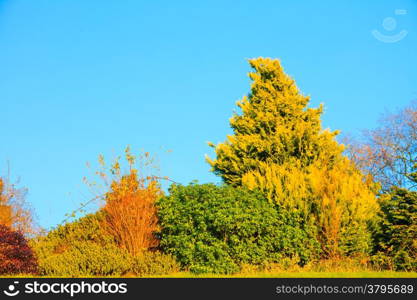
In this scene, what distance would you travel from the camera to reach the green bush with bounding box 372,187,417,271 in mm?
14328

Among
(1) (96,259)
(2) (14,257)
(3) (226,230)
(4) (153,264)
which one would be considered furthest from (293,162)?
(2) (14,257)

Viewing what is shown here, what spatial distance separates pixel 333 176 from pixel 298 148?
2.87m

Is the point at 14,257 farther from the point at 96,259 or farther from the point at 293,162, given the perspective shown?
the point at 293,162

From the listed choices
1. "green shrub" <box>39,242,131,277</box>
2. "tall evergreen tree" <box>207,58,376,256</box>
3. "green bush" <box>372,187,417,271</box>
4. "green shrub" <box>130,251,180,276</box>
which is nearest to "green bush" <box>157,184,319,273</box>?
"green shrub" <box>130,251,180,276</box>

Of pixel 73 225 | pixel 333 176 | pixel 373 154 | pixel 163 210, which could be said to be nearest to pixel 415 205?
pixel 333 176

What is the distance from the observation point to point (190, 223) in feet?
44.5

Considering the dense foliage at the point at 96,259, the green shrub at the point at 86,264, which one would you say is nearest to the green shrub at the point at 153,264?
the dense foliage at the point at 96,259

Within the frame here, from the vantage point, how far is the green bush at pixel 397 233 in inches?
564

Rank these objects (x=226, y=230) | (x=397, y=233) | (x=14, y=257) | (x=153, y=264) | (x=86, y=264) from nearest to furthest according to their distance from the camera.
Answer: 1. (x=86, y=264)
2. (x=14, y=257)
3. (x=153, y=264)
4. (x=226, y=230)
5. (x=397, y=233)

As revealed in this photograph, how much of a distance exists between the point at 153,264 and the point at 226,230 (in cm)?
223

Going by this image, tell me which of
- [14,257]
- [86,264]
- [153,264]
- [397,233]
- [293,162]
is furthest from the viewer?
[293,162]

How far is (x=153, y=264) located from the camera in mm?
12859

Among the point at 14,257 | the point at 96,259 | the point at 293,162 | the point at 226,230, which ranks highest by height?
the point at 293,162

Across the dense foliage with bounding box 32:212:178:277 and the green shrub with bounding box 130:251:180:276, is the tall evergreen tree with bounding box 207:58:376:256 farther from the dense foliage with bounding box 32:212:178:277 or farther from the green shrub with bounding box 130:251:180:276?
the dense foliage with bounding box 32:212:178:277
